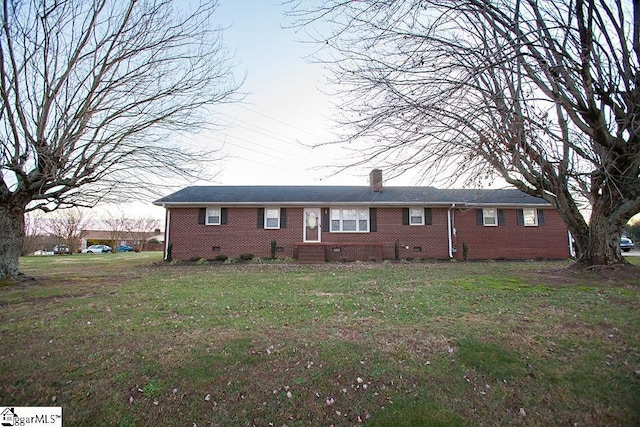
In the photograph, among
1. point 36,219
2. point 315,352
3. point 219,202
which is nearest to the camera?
point 315,352

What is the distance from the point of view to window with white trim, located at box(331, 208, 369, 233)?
53.6 ft

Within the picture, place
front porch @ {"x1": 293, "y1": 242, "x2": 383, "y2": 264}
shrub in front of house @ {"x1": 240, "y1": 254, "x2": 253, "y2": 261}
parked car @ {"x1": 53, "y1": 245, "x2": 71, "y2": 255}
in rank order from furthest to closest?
parked car @ {"x1": 53, "y1": 245, "x2": 71, "y2": 255} → shrub in front of house @ {"x1": 240, "y1": 254, "x2": 253, "y2": 261} → front porch @ {"x1": 293, "y1": 242, "x2": 383, "y2": 264}

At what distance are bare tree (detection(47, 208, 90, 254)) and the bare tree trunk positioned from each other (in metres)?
31.7

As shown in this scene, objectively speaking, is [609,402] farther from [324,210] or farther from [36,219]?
[36,219]

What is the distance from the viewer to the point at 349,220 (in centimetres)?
1642

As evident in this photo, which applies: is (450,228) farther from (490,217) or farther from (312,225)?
(312,225)

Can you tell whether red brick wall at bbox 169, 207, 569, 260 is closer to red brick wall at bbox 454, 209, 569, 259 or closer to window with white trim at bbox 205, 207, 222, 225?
red brick wall at bbox 454, 209, 569, 259

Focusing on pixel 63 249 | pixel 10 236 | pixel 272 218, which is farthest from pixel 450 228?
pixel 63 249

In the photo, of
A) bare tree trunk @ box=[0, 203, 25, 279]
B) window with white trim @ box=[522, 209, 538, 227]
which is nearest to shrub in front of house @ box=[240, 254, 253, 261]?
bare tree trunk @ box=[0, 203, 25, 279]

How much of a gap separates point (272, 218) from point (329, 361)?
43.5ft

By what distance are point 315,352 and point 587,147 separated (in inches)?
336

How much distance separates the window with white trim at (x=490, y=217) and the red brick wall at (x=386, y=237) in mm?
270

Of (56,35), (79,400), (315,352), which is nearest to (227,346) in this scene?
(315,352)

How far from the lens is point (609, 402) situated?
2.85m
